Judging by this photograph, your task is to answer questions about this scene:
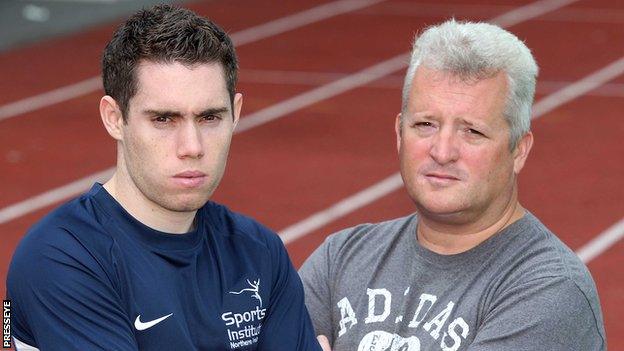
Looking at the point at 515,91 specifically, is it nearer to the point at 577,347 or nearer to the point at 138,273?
the point at 577,347

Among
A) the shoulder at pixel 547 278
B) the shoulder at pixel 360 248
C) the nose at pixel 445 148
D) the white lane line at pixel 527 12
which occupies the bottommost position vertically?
the shoulder at pixel 547 278

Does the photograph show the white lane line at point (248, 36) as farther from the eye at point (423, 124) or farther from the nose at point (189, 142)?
the nose at point (189, 142)

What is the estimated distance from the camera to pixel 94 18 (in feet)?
53.3

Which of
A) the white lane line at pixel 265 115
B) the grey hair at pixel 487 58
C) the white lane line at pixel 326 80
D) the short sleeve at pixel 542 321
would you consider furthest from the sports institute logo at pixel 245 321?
the white lane line at pixel 326 80

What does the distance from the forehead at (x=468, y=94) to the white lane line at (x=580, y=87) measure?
28.1ft

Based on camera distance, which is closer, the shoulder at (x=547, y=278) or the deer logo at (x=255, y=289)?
the deer logo at (x=255, y=289)

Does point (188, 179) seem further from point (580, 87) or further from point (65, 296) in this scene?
point (580, 87)

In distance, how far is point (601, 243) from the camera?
359 inches

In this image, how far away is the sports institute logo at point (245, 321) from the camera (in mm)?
3477

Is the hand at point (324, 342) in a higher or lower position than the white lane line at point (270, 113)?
lower

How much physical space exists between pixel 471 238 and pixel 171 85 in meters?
1.14

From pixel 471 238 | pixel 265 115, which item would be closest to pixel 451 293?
pixel 471 238

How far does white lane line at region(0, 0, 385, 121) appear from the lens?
1270 centimetres

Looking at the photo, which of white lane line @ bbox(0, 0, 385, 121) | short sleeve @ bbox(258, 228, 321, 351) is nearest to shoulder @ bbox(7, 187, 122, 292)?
short sleeve @ bbox(258, 228, 321, 351)
